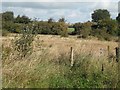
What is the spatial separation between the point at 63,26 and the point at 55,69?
18445 mm

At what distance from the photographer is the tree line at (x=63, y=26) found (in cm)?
1372

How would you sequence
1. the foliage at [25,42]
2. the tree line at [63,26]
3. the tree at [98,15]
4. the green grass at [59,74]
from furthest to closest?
the tree at [98,15] < the tree line at [63,26] < the foliage at [25,42] < the green grass at [59,74]

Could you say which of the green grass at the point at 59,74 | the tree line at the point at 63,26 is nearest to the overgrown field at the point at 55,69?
the green grass at the point at 59,74

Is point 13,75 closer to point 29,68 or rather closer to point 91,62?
point 29,68

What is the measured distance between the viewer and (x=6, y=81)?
8375 millimetres

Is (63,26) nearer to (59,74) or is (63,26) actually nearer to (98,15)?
(59,74)

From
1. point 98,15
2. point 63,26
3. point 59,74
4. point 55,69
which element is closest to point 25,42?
point 55,69

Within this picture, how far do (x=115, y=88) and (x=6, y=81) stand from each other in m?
3.09

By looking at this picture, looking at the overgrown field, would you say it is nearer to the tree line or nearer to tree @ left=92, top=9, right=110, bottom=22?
the tree line

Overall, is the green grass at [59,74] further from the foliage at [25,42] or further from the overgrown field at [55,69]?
the foliage at [25,42]

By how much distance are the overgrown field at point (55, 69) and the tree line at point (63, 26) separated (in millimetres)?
1732

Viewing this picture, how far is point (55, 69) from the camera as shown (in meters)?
10.1

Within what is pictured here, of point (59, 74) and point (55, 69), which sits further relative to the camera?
point (55, 69)

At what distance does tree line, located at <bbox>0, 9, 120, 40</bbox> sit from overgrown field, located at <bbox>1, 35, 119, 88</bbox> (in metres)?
1.73
